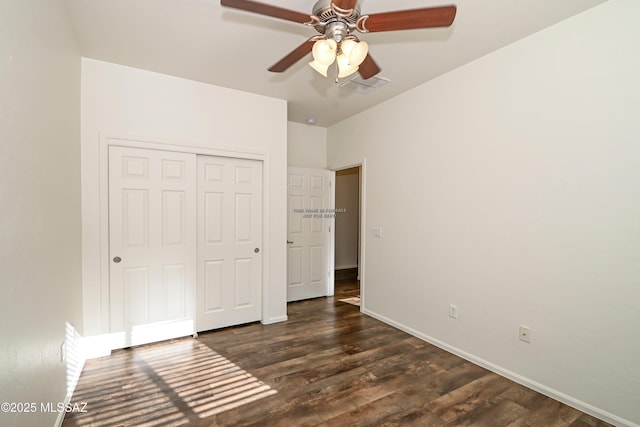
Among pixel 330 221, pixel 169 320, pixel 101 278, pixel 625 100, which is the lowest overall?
pixel 169 320

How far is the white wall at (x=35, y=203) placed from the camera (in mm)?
1135

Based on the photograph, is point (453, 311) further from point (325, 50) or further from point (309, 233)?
point (325, 50)

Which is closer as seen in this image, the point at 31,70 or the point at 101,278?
the point at 31,70

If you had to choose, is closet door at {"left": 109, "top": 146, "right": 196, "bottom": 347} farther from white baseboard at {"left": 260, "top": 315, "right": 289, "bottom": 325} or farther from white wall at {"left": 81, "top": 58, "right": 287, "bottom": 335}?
white baseboard at {"left": 260, "top": 315, "right": 289, "bottom": 325}

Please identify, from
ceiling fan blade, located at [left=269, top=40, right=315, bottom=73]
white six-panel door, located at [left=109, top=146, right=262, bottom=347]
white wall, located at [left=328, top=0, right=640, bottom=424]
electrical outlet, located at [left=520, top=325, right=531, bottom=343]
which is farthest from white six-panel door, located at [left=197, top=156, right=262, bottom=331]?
electrical outlet, located at [left=520, top=325, right=531, bottom=343]

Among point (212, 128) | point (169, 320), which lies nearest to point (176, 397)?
point (169, 320)

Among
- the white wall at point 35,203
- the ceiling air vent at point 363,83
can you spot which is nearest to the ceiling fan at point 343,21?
the white wall at point 35,203

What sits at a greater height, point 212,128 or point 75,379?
point 212,128

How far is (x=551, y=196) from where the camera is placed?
2.08m

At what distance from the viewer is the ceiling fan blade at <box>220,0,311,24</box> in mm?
1323

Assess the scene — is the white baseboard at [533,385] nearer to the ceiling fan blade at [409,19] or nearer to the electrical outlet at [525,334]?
the electrical outlet at [525,334]

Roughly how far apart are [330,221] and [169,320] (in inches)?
102

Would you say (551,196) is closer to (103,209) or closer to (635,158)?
(635,158)

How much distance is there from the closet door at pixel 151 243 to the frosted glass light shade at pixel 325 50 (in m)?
2.02
